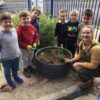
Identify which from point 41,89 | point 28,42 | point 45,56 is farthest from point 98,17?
point 41,89

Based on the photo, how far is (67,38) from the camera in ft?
13.3

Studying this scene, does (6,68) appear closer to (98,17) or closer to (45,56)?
(45,56)

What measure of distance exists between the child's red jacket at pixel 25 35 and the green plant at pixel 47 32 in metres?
0.81

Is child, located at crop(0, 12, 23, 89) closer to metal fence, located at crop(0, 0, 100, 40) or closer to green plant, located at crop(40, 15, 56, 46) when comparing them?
green plant, located at crop(40, 15, 56, 46)

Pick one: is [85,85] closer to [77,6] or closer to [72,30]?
[72,30]

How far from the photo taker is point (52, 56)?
400cm

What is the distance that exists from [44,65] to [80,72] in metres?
0.70

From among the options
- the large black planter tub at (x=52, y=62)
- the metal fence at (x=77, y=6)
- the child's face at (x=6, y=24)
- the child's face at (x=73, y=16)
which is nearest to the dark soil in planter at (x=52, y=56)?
the large black planter tub at (x=52, y=62)

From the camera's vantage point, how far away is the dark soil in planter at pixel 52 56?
3.83 meters

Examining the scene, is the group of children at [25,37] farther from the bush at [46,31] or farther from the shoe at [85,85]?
the shoe at [85,85]

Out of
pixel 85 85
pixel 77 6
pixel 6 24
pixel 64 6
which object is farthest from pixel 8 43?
pixel 64 6

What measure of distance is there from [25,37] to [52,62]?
2.39 feet

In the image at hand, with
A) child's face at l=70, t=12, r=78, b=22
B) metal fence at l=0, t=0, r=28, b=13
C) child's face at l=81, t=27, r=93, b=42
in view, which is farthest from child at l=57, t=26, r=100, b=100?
metal fence at l=0, t=0, r=28, b=13

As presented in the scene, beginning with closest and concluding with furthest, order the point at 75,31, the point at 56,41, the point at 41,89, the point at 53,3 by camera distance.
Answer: the point at 41,89, the point at 75,31, the point at 56,41, the point at 53,3
